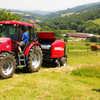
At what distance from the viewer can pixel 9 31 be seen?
7879 millimetres

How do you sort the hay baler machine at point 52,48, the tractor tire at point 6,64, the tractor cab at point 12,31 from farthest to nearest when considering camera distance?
the hay baler machine at point 52,48, the tractor cab at point 12,31, the tractor tire at point 6,64

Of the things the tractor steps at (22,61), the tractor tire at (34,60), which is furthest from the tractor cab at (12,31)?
the tractor tire at (34,60)

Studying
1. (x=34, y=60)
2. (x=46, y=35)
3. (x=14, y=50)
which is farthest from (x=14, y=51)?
(x=46, y=35)

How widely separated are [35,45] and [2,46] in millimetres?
2063

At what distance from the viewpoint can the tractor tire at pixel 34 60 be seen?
315 inches

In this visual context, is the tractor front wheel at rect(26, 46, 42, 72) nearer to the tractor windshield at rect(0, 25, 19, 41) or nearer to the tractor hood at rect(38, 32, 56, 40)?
the tractor windshield at rect(0, 25, 19, 41)

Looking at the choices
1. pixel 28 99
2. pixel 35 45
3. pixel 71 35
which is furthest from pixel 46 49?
pixel 71 35

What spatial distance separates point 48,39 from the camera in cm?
1145

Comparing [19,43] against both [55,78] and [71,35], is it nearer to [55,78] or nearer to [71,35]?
[55,78]

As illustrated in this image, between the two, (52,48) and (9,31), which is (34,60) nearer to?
(52,48)

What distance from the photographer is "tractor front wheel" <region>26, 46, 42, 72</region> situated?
8.02 metres

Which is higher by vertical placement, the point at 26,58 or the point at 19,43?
the point at 19,43

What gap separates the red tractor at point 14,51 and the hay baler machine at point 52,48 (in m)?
1.63

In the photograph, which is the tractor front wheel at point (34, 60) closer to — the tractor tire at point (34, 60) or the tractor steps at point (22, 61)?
the tractor tire at point (34, 60)
